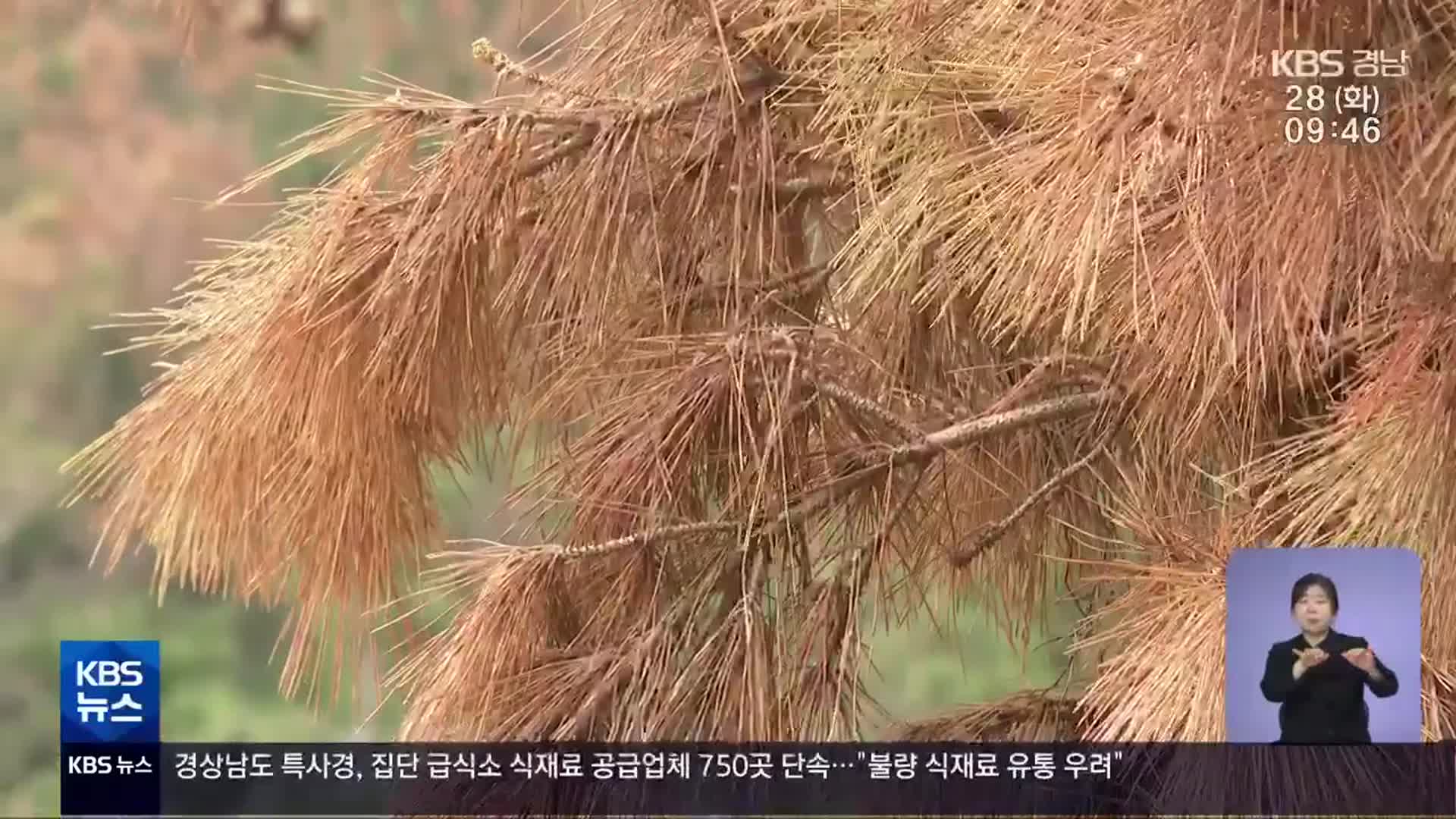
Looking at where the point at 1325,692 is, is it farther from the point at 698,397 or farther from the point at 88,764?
the point at 88,764

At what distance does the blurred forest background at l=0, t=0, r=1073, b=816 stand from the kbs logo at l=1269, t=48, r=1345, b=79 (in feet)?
1.27

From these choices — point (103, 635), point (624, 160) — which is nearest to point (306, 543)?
point (103, 635)

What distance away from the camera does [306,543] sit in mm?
741

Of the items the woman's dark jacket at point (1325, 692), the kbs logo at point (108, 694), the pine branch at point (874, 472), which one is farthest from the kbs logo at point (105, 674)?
the woman's dark jacket at point (1325, 692)

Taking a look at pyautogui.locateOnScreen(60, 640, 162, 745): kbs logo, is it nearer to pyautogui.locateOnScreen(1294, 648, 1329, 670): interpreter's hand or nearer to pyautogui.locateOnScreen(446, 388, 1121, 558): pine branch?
pyautogui.locateOnScreen(446, 388, 1121, 558): pine branch

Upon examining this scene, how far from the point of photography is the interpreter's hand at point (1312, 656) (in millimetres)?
626

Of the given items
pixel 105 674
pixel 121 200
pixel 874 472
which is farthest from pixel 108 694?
pixel 874 472

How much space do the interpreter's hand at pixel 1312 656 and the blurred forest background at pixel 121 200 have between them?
446 millimetres

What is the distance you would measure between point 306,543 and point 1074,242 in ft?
1.40

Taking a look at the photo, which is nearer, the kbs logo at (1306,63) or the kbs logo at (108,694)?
the kbs logo at (1306,63)

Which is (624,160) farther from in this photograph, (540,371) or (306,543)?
(306,543)

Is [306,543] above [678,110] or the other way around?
the other way around

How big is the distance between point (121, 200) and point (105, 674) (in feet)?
0.80

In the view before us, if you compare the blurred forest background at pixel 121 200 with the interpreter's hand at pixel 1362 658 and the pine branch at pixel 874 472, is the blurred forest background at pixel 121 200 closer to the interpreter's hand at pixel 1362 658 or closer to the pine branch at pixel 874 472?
the pine branch at pixel 874 472
